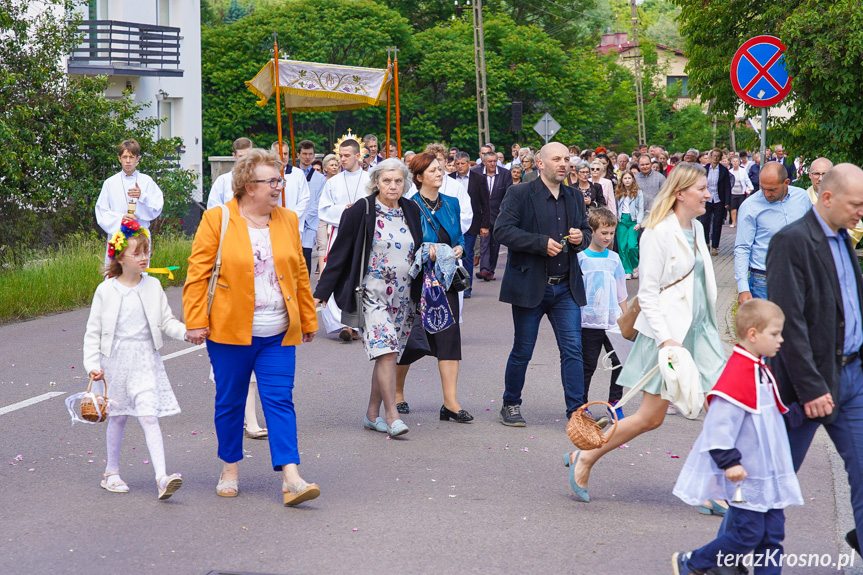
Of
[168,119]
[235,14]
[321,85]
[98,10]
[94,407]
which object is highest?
[235,14]

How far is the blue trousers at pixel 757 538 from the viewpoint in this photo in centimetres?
414

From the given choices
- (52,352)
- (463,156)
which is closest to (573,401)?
(52,352)

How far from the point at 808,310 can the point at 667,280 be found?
1.20m

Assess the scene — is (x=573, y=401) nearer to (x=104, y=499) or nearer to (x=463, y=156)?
(x=104, y=499)

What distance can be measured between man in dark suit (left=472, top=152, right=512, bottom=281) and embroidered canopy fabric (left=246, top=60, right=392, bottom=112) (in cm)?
229

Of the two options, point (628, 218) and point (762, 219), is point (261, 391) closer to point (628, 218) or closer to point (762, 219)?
point (762, 219)

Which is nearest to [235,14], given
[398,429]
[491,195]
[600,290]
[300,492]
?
[491,195]

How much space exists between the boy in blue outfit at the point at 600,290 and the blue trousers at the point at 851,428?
330 centimetres

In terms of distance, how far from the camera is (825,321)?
4.30 m

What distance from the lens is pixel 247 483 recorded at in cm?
607

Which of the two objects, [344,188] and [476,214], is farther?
[476,214]

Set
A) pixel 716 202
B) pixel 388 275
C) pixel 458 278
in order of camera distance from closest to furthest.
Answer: pixel 388 275 → pixel 458 278 → pixel 716 202

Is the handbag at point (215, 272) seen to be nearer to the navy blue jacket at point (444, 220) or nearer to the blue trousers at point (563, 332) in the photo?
the navy blue jacket at point (444, 220)

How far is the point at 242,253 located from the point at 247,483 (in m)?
1.40
